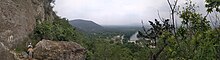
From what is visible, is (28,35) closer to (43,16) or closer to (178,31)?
(43,16)

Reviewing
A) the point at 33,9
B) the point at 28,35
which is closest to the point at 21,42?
the point at 28,35

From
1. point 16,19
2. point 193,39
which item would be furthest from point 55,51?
point 193,39

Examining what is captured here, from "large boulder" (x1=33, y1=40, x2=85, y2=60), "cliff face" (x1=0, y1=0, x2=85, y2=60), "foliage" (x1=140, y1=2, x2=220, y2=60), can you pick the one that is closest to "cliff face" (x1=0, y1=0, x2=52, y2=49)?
"cliff face" (x1=0, y1=0, x2=85, y2=60)

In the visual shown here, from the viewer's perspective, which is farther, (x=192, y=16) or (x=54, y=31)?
(x=54, y=31)

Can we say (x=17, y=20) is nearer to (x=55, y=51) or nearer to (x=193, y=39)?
(x=55, y=51)

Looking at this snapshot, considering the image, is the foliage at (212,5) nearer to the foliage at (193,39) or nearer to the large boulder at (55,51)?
the foliage at (193,39)

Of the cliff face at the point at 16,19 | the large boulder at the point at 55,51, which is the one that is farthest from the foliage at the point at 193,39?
the cliff face at the point at 16,19

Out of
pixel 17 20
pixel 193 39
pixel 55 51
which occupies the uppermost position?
pixel 17 20
